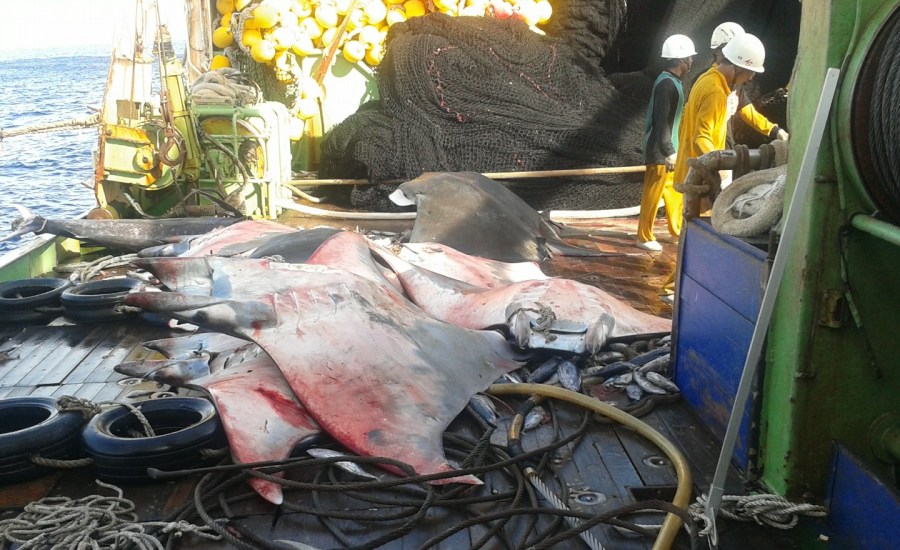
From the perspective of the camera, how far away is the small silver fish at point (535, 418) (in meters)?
4.00

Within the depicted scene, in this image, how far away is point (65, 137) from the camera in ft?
110

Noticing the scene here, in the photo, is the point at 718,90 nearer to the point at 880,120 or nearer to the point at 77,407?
the point at 880,120

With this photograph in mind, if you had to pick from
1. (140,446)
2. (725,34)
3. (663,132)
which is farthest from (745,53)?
(140,446)

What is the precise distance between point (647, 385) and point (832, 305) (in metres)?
1.68

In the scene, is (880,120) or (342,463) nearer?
(880,120)

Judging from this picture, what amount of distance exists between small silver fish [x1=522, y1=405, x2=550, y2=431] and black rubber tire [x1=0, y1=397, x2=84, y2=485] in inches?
86.4

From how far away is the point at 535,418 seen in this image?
13.3ft

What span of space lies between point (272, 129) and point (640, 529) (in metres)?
7.40

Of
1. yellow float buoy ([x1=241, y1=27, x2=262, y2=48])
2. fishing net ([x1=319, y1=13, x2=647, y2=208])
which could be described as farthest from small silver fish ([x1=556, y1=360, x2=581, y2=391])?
yellow float buoy ([x1=241, y1=27, x2=262, y2=48])

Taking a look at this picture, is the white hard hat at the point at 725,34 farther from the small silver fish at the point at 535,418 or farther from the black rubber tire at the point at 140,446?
the black rubber tire at the point at 140,446

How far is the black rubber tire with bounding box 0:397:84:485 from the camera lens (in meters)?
3.39

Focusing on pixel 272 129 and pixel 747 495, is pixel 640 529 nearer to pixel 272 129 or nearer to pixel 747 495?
pixel 747 495

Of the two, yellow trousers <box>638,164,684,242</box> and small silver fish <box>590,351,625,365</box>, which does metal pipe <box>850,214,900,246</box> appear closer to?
small silver fish <box>590,351,625,365</box>

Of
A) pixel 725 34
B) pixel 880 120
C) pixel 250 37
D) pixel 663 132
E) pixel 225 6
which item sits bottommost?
pixel 663 132
